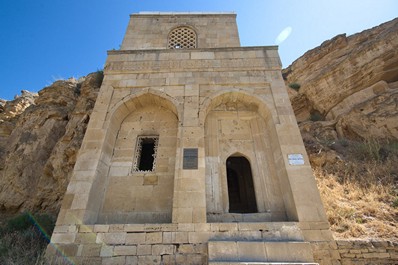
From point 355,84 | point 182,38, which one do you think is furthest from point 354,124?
point 182,38

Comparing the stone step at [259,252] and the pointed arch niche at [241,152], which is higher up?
the pointed arch niche at [241,152]

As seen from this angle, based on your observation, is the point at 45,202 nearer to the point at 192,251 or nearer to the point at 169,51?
the point at 192,251

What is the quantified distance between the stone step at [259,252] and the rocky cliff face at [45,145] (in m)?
6.55

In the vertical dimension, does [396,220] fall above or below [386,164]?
below

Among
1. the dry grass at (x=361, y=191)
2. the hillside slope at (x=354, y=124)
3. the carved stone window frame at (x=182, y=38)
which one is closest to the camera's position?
Answer: the dry grass at (x=361, y=191)

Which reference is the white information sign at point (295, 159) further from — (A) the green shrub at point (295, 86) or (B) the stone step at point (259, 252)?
(A) the green shrub at point (295, 86)

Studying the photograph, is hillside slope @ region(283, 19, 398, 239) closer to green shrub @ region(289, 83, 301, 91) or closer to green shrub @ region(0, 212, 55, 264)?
green shrub @ region(289, 83, 301, 91)

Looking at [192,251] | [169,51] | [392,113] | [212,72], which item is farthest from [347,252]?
[392,113]

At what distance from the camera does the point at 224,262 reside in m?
4.24

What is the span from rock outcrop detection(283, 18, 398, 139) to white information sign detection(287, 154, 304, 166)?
8.64 m

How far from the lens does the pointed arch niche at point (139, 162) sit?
5.77 meters

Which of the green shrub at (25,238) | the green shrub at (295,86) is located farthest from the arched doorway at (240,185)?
the green shrub at (295,86)

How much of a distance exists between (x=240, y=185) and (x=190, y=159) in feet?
15.7

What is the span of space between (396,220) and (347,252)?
2.14 m
